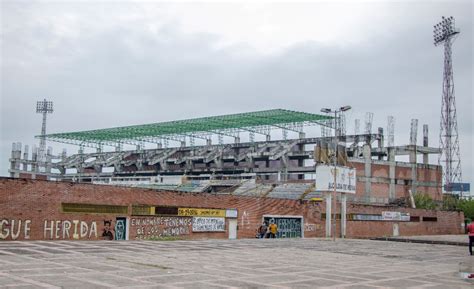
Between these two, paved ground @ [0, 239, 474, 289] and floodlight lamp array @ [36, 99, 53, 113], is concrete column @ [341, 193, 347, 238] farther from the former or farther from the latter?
floodlight lamp array @ [36, 99, 53, 113]

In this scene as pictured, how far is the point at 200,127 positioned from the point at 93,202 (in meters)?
54.2

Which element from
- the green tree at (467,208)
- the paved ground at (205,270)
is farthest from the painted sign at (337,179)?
the green tree at (467,208)

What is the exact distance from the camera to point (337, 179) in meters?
41.9

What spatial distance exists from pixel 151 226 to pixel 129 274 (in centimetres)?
1962

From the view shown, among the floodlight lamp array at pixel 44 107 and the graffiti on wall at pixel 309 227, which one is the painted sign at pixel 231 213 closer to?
the graffiti on wall at pixel 309 227

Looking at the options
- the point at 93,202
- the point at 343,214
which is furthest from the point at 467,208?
the point at 93,202

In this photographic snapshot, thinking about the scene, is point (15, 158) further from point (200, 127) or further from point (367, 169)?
point (367, 169)

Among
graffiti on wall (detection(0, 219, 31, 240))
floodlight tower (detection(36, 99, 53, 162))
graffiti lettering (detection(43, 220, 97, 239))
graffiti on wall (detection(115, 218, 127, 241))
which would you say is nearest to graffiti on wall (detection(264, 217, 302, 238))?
graffiti on wall (detection(115, 218, 127, 241))

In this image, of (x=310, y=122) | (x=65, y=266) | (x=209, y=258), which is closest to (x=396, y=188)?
(x=310, y=122)

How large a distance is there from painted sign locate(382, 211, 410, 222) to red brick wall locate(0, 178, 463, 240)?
29.5ft

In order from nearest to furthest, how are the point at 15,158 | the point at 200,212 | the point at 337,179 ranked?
the point at 200,212
the point at 337,179
the point at 15,158

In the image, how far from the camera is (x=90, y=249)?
22.2 metres

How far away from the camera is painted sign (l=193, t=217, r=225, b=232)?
36719 mm

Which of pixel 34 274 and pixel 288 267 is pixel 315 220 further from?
pixel 34 274
